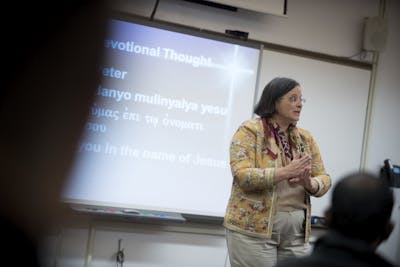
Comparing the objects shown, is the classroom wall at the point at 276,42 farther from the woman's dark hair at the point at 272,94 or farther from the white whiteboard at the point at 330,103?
the woman's dark hair at the point at 272,94

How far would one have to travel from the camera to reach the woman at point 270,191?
2.23 meters

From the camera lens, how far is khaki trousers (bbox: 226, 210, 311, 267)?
2.24 meters

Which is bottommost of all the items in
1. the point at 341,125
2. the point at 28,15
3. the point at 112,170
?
the point at 112,170

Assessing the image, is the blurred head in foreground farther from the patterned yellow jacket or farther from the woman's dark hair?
the woman's dark hair

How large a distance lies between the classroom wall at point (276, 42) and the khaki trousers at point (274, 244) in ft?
4.59

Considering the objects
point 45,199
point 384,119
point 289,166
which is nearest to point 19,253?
point 45,199

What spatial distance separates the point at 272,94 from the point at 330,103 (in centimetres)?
185

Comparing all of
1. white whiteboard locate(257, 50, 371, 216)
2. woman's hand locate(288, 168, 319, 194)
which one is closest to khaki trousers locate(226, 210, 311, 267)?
woman's hand locate(288, 168, 319, 194)

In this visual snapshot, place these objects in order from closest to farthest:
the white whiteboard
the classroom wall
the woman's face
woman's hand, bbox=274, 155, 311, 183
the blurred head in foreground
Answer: the blurred head in foreground < woman's hand, bbox=274, 155, 311, 183 < the woman's face < the classroom wall < the white whiteboard

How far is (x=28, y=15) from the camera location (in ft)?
1.10

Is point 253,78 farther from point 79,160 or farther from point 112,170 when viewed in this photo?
point 79,160

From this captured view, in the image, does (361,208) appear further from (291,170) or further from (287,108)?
(287,108)

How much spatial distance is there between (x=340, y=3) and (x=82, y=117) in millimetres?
4194

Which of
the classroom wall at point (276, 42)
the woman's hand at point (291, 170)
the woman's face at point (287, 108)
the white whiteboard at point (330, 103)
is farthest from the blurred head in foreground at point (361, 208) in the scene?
the white whiteboard at point (330, 103)
